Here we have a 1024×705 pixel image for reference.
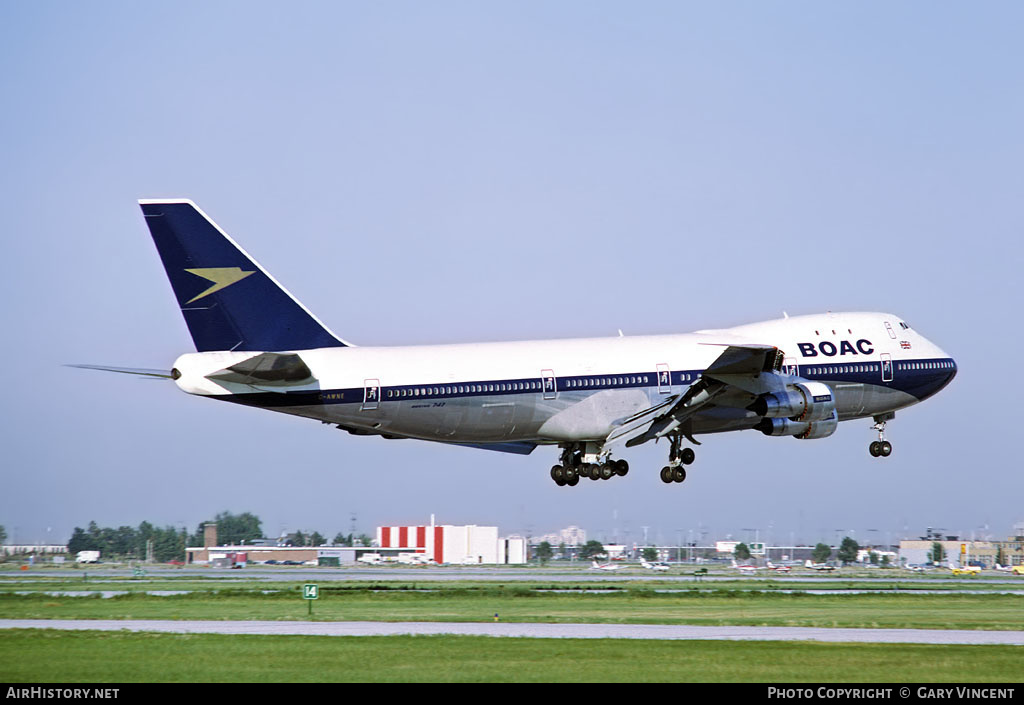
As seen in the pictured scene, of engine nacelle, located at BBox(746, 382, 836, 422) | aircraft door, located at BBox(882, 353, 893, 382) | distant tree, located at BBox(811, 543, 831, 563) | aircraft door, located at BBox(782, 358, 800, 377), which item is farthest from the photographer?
distant tree, located at BBox(811, 543, 831, 563)

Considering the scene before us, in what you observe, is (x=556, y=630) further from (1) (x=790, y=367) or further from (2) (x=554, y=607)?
(1) (x=790, y=367)

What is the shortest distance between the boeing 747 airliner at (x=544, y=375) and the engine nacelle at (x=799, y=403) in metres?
0.06

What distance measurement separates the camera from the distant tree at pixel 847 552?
151875 mm

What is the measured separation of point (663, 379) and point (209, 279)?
18.4 metres

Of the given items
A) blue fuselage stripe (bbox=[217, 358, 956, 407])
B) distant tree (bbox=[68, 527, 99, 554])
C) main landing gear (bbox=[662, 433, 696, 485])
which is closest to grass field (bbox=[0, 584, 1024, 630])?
main landing gear (bbox=[662, 433, 696, 485])

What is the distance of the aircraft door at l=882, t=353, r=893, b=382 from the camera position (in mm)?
54250

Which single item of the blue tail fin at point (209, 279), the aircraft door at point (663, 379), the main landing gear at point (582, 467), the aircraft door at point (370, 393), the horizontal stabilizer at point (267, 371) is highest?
the blue tail fin at point (209, 279)

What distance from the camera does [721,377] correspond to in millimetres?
47656

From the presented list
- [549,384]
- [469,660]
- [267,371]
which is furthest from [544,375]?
[469,660]

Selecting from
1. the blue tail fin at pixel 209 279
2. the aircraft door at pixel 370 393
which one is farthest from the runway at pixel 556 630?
the blue tail fin at pixel 209 279

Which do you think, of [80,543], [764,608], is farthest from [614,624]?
[80,543]

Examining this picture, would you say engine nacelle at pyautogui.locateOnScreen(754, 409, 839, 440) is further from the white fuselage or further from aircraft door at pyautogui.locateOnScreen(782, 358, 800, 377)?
aircraft door at pyautogui.locateOnScreen(782, 358, 800, 377)

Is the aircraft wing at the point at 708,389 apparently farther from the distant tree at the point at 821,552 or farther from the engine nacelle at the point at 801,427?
the distant tree at the point at 821,552

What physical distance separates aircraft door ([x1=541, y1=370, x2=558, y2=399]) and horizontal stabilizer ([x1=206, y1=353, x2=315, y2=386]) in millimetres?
9440
